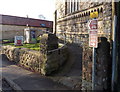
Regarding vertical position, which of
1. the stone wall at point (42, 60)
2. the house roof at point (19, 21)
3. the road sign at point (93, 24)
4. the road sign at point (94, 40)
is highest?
the house roof at point (19, 21)

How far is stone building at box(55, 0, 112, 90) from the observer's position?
12.3ft

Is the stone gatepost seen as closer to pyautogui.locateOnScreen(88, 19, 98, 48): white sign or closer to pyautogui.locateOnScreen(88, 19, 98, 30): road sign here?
pyautogui.locateOnScreen(88, 19, 98, 48): white sign

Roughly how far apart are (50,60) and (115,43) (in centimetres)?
325

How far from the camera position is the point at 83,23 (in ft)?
30.8

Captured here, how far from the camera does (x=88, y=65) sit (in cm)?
371

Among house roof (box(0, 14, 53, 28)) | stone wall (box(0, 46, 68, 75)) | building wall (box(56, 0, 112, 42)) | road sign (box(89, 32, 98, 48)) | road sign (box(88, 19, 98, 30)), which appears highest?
house roof (box(0, 14, 53, 28))

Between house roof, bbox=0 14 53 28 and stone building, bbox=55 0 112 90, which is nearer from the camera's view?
stone building, bbox=55 0 112 90

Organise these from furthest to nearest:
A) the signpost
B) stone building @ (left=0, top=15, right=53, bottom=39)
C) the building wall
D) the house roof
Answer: the house roof
stone building @ (left=0, top=15, right=53, bottom=39)
the building wall
the signpost

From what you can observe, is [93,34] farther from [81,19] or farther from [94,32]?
[81,19]

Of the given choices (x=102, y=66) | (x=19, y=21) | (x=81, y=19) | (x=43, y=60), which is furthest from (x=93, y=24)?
(x=19, y=21)

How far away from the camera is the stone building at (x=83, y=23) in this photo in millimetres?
3758

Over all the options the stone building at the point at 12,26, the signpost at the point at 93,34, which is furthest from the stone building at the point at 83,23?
the stone building at the point at 12,26

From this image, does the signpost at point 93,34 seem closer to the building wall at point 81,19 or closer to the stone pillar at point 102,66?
the stone pillar at point 102,66

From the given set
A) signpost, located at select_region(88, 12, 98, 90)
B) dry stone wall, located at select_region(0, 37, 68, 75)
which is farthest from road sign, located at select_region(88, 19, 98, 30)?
dry stone wall, located at select_region(0, 37, 68, 75)
